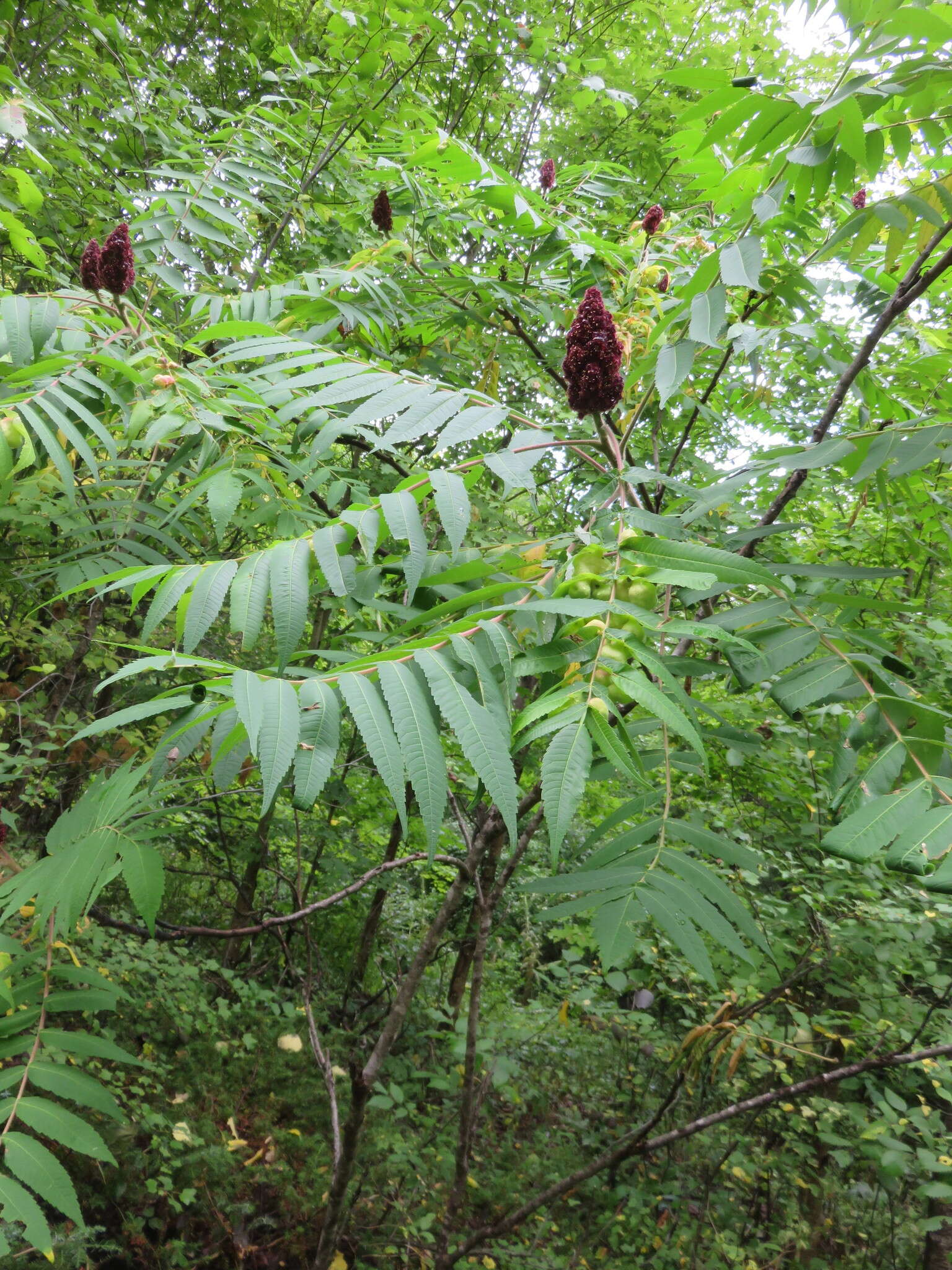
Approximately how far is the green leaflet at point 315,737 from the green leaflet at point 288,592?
0.08 meters

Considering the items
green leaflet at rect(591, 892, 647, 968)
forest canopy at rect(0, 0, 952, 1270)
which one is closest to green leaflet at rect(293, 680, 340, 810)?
forest canopy at rect(0, 0, 952, 1270)

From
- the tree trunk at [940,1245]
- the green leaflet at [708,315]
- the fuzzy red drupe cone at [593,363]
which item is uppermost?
the green leaflet at [708,315]

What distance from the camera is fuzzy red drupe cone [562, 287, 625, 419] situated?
1637 millimetres

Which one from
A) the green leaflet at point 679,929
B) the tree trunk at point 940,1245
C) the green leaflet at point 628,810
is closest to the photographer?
the green leaflet at point 679,929

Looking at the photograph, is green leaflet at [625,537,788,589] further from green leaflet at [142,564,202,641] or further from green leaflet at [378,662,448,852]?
green leaflet at [142,564,202,641]

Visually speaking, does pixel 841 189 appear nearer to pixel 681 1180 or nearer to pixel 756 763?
pixel 756 763

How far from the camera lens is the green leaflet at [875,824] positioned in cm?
103

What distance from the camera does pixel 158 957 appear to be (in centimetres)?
432

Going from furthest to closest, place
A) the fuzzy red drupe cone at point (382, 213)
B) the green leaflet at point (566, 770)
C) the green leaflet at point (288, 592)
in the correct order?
1. the fuzzy red drupe cone at point (382, 213)
2. the green leaflet at point (288, 592)
3. the green leaflet at point (566, 770)

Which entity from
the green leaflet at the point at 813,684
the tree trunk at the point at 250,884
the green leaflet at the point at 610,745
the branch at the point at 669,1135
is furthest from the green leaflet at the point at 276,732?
the tree trunk at the point at 250,884

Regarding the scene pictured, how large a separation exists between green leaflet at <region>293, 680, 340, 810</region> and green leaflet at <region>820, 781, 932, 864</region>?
0.73 meters

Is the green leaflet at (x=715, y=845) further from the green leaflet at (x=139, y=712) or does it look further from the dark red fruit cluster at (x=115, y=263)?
the dark red fruit cluster at (x=115, y=263)


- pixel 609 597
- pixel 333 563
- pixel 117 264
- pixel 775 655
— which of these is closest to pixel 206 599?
pixel 333 563

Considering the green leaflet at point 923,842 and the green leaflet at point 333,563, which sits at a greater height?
the green leaflet at point 333,563
